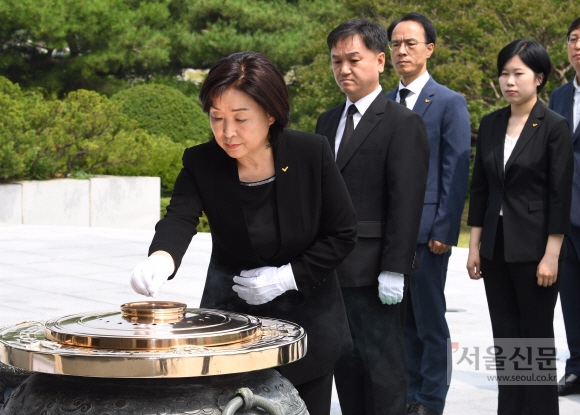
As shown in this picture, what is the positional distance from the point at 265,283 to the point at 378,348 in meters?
1.03

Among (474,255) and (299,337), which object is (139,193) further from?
(299,337)

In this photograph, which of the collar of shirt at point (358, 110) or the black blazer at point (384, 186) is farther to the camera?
the collar of shirt at point (358, 110)

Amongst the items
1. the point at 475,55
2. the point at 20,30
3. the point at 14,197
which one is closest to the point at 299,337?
the point at 14,197

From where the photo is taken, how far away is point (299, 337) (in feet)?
6.97

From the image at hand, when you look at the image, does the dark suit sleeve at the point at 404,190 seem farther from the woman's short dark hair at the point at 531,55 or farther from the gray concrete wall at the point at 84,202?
the gray concrete wall at the point at 84,202

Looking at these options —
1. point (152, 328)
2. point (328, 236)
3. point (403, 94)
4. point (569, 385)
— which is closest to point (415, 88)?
point (403, 94)

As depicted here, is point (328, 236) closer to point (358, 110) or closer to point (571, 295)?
point (358, 110)

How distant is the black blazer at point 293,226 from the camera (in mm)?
2471

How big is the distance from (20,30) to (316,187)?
627 inches

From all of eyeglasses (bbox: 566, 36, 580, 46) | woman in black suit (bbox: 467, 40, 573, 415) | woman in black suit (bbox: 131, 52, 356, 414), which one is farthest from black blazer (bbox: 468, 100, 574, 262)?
woman in black suit (bbox: 131, 52, 356, 414)

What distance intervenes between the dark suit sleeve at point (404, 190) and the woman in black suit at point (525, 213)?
19.2 inches

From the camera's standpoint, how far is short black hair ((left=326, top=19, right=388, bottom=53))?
3.50m

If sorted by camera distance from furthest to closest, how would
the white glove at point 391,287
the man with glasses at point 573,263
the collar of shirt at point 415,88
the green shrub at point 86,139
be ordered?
1. the green shrub at point 86,139
2. the man with glasses at point 573,263
3. the collar of shirt at point 415,88
4. the white glove at point 391,287

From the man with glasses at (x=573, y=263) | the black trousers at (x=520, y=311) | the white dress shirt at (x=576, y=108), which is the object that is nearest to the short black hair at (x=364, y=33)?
the black trousers at (x=520, y=311)
